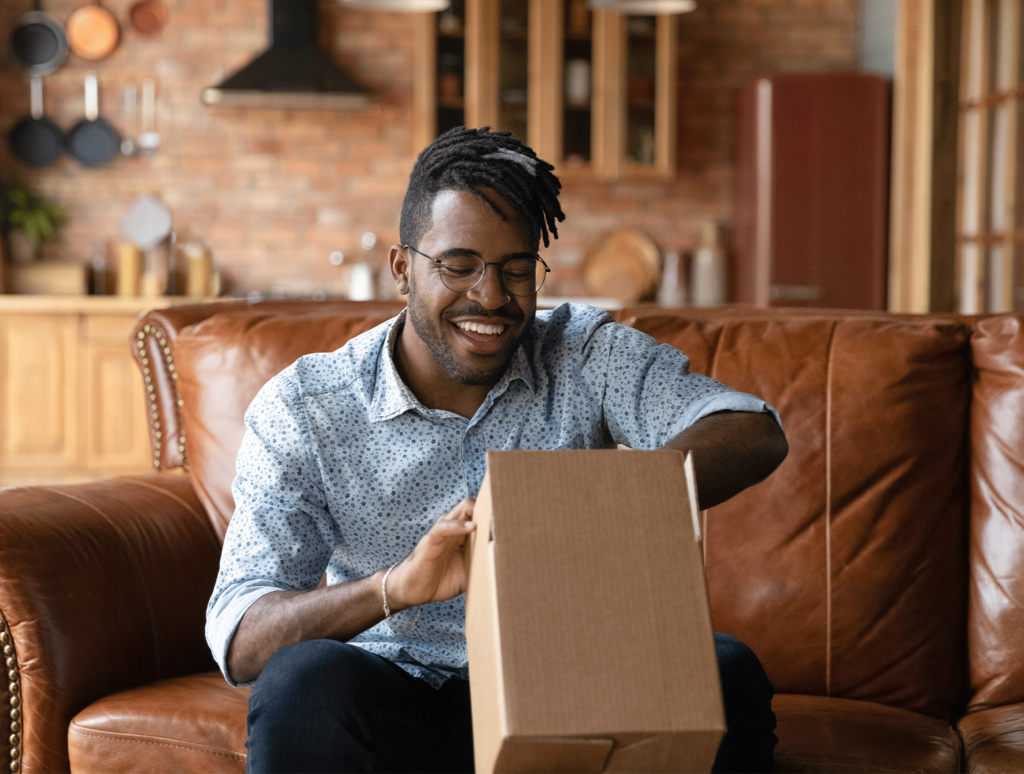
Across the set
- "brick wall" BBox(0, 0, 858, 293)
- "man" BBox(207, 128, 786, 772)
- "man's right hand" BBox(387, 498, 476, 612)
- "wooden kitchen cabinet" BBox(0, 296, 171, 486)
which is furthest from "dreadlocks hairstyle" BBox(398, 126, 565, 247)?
"brick wall" BBox(0, 0, 858, 293)

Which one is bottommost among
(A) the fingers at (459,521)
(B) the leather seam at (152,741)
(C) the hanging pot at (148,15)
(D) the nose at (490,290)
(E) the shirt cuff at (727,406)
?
(B) the leather seam at (152,741)

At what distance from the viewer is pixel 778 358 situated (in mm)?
1702

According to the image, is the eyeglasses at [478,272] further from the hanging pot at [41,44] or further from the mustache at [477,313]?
the hanging pot at [41,44]

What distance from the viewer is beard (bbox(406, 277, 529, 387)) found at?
4.31ft

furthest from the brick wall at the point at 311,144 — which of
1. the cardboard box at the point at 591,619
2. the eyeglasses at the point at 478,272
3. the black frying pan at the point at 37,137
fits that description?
the cardboard box at the point at 591,619

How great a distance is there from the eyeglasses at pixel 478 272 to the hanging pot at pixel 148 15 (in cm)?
444

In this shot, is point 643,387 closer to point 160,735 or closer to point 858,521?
point 858,521

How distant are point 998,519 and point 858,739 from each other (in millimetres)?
448

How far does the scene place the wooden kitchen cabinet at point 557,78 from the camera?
16.1 feet

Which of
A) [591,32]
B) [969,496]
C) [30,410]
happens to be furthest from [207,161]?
[969,496]

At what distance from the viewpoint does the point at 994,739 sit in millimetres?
1388

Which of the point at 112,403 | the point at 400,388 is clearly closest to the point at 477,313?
the point at 400,388

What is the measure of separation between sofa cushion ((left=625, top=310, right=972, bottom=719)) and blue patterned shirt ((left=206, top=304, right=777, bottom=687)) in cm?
38

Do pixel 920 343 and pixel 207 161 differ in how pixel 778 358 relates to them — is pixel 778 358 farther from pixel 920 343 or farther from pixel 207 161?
pixel 207 161
